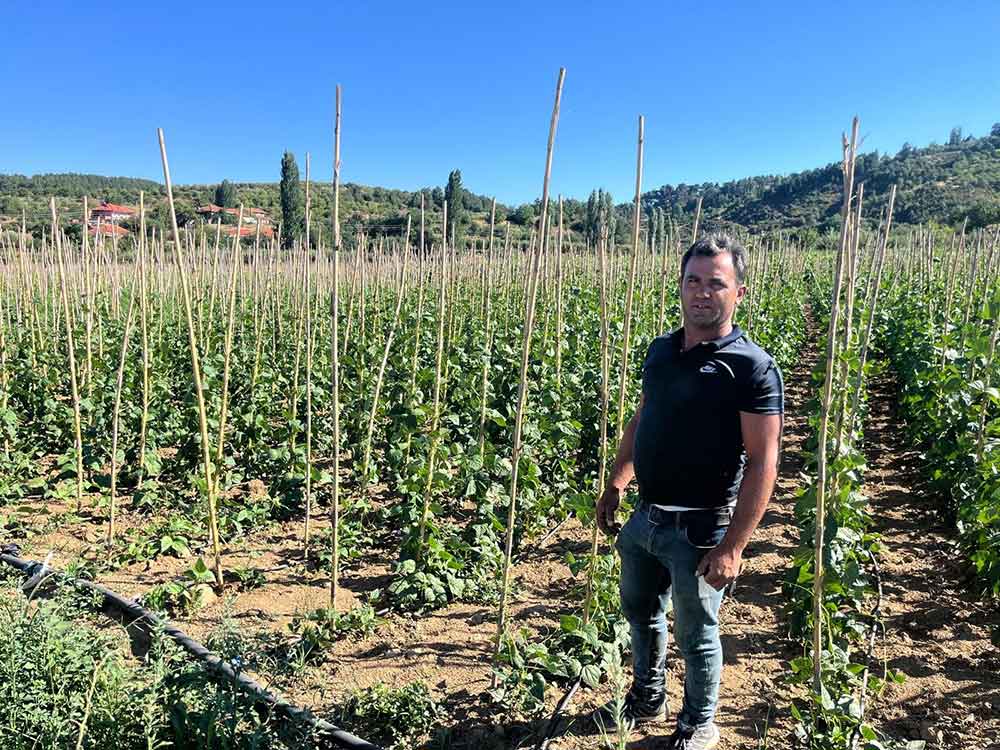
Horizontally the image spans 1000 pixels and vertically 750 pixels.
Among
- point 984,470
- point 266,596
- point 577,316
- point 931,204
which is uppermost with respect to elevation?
point 931,204

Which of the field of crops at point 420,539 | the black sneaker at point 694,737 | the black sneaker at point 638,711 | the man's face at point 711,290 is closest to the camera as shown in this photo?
the man's face at point 711,290

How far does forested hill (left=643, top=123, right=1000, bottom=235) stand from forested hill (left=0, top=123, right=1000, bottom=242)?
12cm

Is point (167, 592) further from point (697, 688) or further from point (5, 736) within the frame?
point (697, 688)

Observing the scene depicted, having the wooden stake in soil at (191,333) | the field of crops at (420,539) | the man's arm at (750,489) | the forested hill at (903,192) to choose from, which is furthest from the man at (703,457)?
the forested hill at (903,192)

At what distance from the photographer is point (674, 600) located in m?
2.46

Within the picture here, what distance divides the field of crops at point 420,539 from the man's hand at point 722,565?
481 millimetres

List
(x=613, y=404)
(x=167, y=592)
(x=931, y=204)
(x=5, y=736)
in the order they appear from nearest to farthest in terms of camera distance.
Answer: (x=5, y=736) → (x=167, y=592) → (x=613, y=404) → (x=931, y=204)

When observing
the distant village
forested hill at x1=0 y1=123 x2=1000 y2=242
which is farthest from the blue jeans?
forested hill at x1=0 y1=123 x2=1000 y2=242

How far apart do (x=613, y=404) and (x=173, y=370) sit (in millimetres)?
5836

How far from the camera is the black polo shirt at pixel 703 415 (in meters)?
2.23

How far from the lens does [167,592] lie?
399cm

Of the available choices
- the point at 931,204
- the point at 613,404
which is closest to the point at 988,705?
the point at 613,404

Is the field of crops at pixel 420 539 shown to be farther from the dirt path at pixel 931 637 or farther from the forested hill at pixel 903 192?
the forested hill at pixel 903 192

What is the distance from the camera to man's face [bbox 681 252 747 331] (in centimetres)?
230
